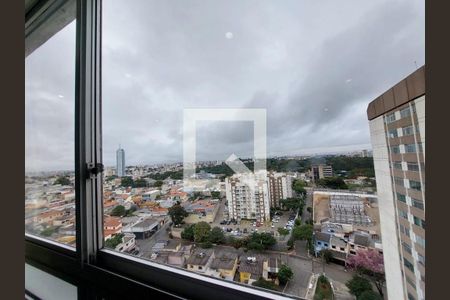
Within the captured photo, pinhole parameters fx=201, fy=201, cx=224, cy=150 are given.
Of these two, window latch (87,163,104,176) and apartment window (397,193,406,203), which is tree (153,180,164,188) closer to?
window latch (87,163,104,176)

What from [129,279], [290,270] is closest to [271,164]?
[290,270]

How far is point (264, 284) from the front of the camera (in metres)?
0.79

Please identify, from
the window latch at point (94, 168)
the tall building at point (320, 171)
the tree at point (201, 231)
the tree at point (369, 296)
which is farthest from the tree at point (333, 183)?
the window latch at point (94, 168)

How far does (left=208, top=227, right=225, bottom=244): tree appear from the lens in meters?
0.93

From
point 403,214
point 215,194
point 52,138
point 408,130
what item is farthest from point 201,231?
point 52,138

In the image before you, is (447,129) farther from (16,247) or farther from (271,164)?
(16,247)

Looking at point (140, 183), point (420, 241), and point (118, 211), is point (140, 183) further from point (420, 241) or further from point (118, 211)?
point (420, 241)

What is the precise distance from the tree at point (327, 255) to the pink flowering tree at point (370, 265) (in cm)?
6

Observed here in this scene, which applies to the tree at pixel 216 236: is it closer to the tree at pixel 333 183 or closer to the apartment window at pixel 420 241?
the tree at pixel 333 183

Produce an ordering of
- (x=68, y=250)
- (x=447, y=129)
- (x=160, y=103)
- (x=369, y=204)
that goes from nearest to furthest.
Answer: (x=447, y=129), (x=369, y=204), (x=160, y=103), (x=68, y=250)

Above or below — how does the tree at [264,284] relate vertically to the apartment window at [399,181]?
below

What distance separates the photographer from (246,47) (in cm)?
99

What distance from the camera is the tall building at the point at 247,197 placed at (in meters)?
0.86

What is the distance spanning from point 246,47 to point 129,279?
127 cm
